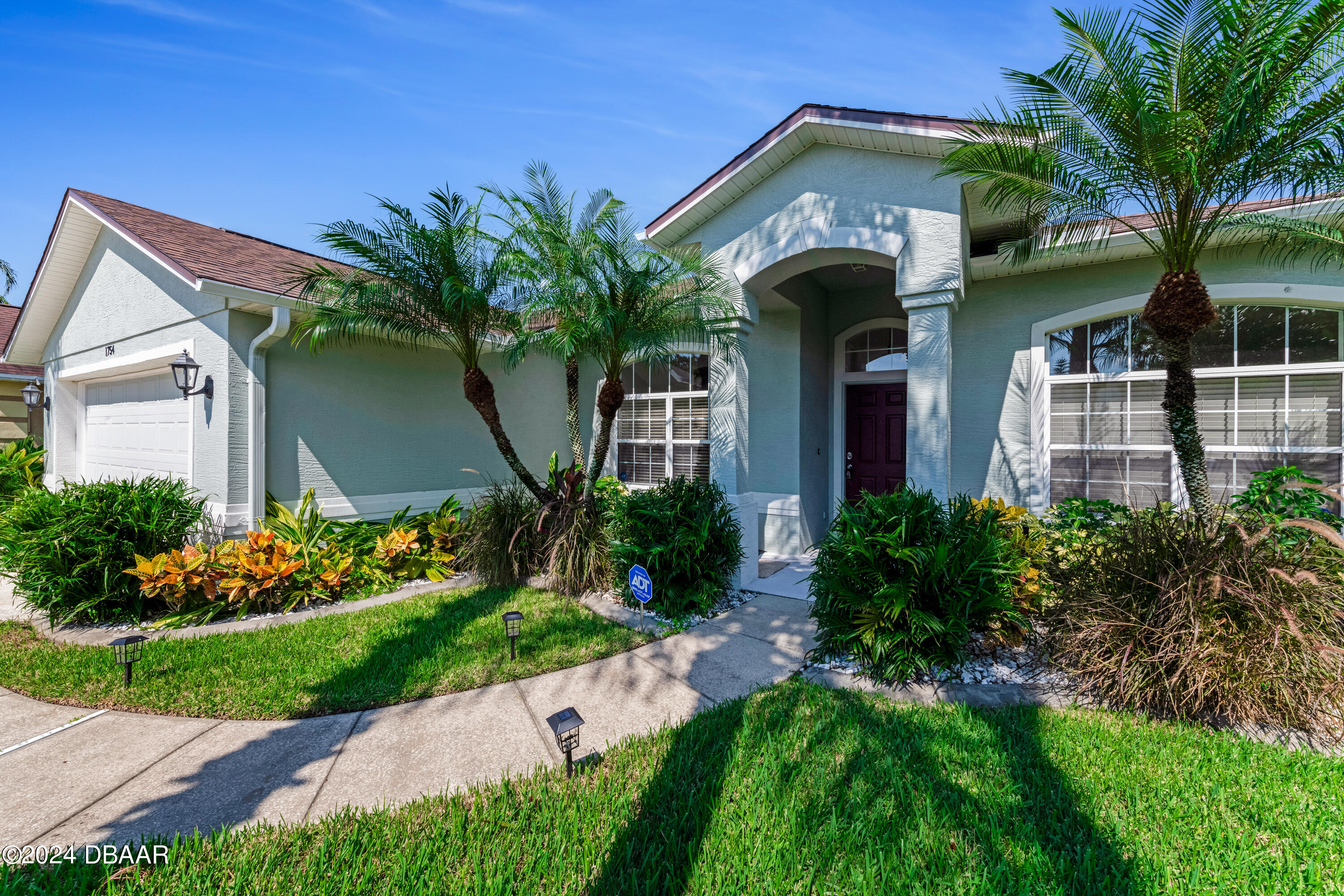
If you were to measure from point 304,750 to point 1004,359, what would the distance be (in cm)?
817

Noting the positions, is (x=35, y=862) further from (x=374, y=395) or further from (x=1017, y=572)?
(x=374, y=395)

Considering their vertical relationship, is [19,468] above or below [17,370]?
below

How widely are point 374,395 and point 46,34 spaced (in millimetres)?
5611

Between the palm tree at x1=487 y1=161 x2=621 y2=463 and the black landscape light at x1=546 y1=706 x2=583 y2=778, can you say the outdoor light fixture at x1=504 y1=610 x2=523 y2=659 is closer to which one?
the black landscape light at x1=546 y1=706 x2=583 y2=778

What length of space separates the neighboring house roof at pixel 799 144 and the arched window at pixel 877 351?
3218mm

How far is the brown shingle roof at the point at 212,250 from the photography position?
6.97 meters

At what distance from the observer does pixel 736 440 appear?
6.52 meters

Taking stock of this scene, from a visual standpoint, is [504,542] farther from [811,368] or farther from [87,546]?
[811,368]

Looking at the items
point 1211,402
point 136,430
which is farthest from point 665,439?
point 136,430

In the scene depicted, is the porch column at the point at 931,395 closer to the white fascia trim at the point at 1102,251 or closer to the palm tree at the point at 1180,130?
the palm tree at the point at 1180,130

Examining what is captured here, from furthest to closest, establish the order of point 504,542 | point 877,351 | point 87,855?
point 877,351, point 504,542, point 87,855

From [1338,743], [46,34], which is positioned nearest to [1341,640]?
[1338,743]

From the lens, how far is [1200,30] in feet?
13.9

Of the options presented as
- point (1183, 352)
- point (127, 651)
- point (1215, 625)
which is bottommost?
point (127, 651)
